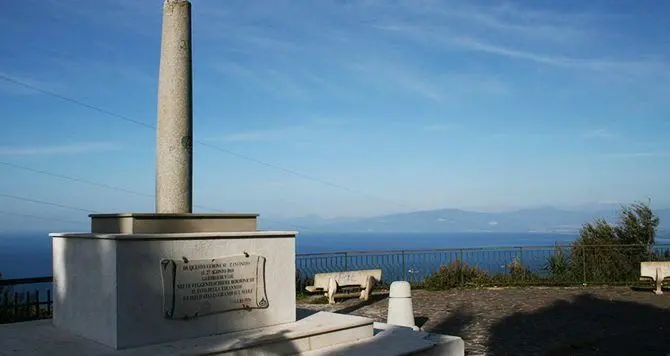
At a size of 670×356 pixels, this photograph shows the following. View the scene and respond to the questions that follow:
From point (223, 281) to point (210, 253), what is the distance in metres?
0.33

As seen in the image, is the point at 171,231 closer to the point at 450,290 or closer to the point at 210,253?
the point at 210,253

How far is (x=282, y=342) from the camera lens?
6.11 m

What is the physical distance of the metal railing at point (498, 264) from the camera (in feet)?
A: 58.1

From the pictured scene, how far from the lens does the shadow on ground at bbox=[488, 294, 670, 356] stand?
9.17m

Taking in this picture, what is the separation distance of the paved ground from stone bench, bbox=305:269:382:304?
35 centimetres

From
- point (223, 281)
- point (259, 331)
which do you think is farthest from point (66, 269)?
point (259, 331)

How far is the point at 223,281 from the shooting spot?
641 centimetres

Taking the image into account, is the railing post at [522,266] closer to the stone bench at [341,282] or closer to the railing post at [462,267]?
the railing post at [462,267]

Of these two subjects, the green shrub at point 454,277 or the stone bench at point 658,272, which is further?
the green shrub at point 454,277

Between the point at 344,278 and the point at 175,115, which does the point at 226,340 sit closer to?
the point at 175,115

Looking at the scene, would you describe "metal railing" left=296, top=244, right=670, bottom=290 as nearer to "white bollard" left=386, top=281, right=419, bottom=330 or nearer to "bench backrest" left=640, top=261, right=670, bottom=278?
"bench backrest" left=640, top=261, right=670, bottom=278

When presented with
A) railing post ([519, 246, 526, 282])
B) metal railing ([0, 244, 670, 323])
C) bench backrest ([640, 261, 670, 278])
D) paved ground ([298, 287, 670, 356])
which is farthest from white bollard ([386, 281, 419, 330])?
railing post ([519, 246, 526, 282])

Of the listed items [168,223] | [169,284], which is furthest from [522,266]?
[169,284]

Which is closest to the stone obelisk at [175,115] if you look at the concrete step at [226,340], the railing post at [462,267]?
the concrete step at [226,340]
